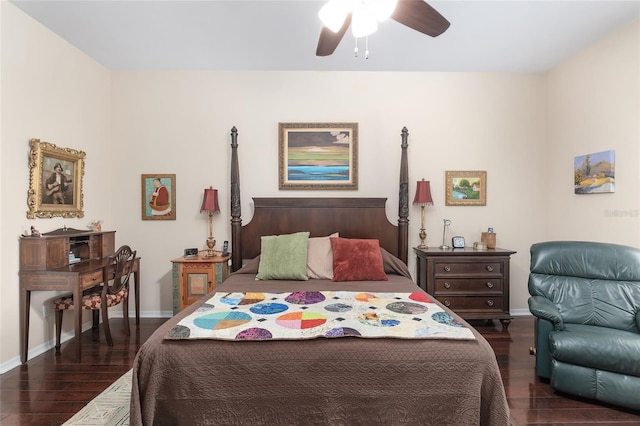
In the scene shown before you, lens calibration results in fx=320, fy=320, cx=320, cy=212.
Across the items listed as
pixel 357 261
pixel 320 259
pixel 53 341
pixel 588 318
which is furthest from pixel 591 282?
pixel 53 341

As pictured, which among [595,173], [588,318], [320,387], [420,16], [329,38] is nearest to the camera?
[320,387]

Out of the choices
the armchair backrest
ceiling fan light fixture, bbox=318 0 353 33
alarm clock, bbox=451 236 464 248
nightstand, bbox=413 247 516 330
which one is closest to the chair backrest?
ceiling fan light fixture, bbox=318 0 353 33

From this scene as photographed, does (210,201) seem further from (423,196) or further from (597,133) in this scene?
(597,133)

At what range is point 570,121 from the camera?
12.1 ft

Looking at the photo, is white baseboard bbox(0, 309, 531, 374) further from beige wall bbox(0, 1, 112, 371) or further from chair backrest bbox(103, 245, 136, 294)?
chair backrest bbox(103, 245, 136, 294)

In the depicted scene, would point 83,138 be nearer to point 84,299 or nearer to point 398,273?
point 84,299

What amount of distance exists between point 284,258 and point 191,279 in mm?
1126

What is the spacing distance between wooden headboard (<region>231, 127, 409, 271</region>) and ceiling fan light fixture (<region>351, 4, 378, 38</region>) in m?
2.20

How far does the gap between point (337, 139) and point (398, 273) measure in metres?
1.79

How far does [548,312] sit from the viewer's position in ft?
8.01

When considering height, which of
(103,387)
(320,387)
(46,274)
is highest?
(46,274)

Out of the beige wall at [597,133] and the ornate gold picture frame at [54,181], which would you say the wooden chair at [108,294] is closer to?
the ornate gold picture frame at [54,181]

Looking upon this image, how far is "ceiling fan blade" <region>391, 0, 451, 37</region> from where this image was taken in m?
1.81

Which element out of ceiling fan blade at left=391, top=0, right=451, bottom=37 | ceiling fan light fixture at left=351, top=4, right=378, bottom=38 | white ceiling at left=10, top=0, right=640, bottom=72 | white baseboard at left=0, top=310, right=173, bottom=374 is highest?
white ceiling at left=10, top=0, right=640, bottom=72
